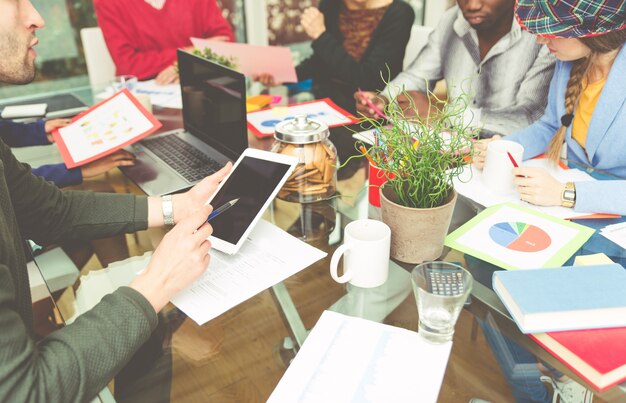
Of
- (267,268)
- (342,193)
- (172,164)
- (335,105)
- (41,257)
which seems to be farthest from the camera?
(335,105)

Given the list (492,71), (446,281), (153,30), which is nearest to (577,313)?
(446,281)

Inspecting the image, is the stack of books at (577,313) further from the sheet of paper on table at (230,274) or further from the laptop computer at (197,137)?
the laptop computer at (197,137)

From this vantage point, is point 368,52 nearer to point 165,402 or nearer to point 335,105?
point 335,105

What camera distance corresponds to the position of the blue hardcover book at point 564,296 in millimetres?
775

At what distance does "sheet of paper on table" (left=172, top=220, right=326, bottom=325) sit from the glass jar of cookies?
0.14 metres

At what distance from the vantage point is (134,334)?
2.50 ft

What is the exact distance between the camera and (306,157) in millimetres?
1175

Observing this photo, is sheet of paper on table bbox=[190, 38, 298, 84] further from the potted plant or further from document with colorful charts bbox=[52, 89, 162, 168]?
the potted plant

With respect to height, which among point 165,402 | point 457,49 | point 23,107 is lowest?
point 165,402

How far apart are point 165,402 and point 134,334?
11 cm

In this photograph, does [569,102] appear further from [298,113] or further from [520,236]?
[298,113]

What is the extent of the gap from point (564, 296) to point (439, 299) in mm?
209

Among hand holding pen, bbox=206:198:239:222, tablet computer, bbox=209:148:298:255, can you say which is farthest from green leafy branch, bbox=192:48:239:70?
hand holding pen, bbox=206:198:239:222

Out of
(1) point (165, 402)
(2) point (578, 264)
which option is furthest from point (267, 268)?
(2) point (578, 264)
